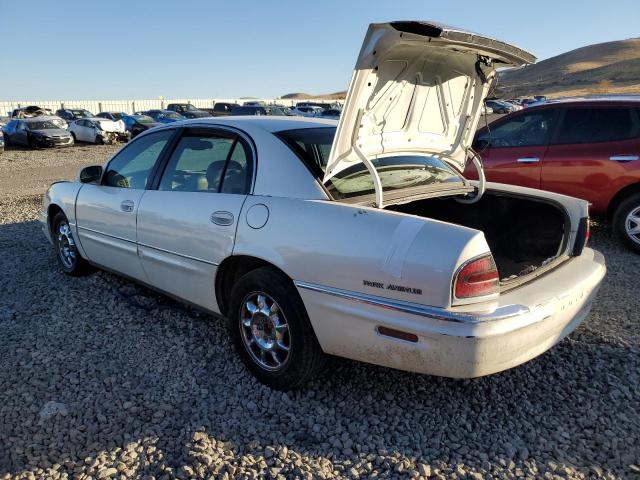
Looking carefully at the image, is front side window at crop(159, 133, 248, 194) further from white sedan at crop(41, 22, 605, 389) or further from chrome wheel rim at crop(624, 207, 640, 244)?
chrome wheel rim at crop(624, 207, 640, 244)

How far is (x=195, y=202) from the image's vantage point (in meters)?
3.38

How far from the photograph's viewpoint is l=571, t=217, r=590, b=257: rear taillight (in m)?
3.26

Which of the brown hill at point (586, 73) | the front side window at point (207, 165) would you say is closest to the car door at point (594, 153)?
the front side window at point (207, 165)

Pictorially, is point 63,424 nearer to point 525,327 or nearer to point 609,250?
point 525,327

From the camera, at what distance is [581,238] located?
129 inches

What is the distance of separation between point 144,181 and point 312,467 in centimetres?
253

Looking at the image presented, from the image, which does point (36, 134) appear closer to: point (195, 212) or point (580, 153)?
point (195, 212)

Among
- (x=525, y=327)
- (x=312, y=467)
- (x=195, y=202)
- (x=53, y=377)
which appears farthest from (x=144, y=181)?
(x=525, y=327)

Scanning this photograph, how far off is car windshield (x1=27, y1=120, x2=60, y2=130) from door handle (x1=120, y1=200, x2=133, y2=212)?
859 inches

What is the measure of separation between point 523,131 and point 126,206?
485 cm

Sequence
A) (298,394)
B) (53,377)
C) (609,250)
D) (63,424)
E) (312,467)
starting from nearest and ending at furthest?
(312,467), (63,424), (298,394), (53,377), (609,250)

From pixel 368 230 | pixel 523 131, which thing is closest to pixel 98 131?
pixel 523 131

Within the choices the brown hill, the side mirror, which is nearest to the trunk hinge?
the side mirror

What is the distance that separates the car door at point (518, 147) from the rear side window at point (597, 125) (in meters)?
0.19
